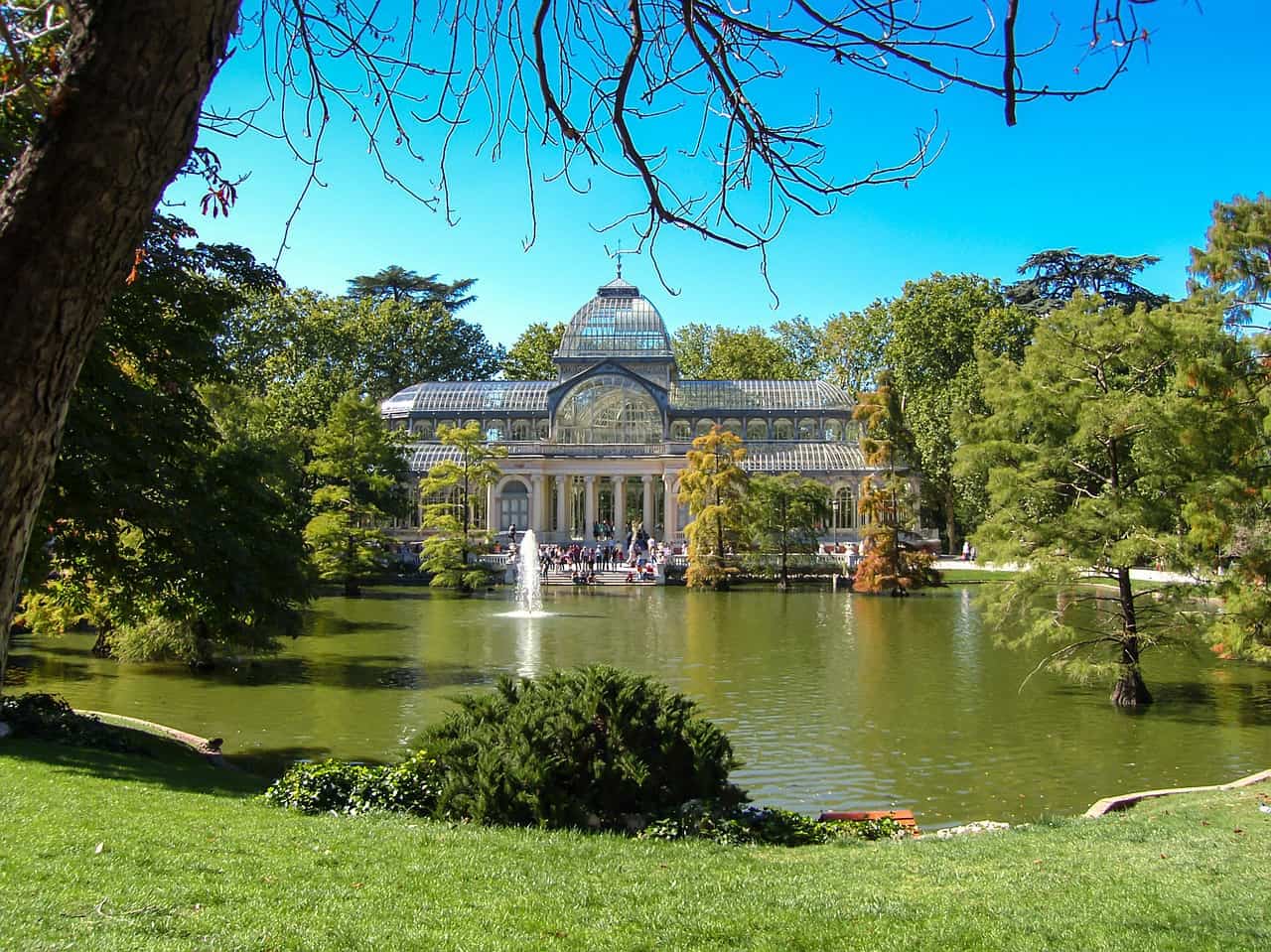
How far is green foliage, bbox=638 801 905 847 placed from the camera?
7.58 meters

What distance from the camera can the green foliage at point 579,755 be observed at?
7711 mm

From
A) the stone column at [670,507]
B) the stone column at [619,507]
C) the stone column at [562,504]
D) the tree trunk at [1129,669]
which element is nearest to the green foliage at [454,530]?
the stone column at [562,504]

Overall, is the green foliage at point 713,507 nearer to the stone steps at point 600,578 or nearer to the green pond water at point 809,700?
the stone steps at point 600,578

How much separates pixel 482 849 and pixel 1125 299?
171 feet

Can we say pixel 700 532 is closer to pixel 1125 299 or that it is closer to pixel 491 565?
pixel 491 565

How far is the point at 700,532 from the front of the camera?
3800 cm

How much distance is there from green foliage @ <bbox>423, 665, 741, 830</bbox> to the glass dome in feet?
157

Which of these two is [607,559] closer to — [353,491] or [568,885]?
[353,491]

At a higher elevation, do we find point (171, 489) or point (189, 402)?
point (189, 402)

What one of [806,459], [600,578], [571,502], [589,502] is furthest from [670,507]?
[600,578]

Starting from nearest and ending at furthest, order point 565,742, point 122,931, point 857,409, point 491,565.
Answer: point 122,931 < point 565,742 < point 857,409 < point 491,565

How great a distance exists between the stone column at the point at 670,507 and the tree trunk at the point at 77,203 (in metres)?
49.8

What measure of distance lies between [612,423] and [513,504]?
633 centimetres

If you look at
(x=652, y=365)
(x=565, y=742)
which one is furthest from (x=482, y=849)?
(x=652, y=365)
